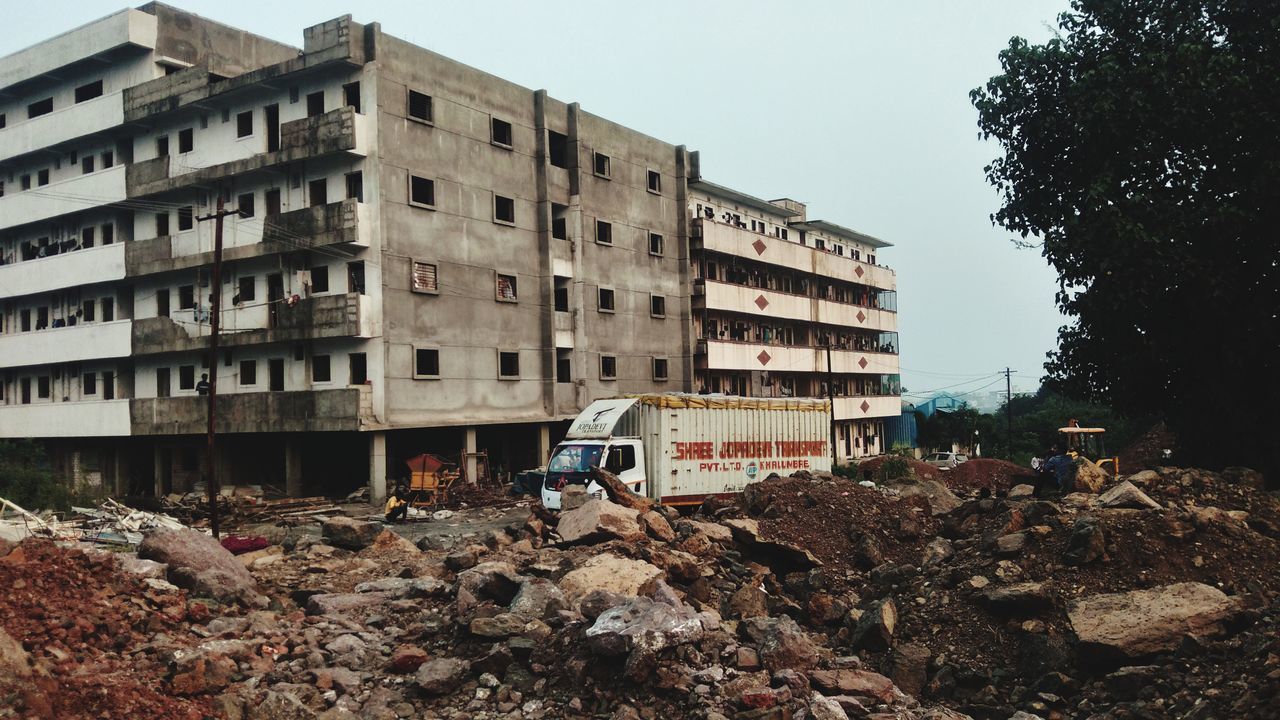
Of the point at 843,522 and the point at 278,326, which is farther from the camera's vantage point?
the point at 278,326

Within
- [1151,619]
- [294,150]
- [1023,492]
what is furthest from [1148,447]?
[294,150]

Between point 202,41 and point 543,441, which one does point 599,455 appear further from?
point 202,41

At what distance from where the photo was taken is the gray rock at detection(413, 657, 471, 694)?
9977 millimetres

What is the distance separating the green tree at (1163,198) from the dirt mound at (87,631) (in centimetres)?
1749

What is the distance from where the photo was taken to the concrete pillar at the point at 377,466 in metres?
31.6

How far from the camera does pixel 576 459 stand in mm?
23000

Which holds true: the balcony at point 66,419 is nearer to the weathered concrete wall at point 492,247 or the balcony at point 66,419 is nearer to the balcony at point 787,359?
the weathered concrete wall at point 492,247

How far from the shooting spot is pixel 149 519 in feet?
65.2

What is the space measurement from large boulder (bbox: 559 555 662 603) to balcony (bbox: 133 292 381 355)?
20050 mm

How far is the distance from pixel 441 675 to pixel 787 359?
148ft

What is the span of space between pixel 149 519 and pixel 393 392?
12322 millimetres

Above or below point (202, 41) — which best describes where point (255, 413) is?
below

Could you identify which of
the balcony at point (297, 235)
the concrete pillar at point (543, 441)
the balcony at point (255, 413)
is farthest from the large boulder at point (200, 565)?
the concrete pillar at point (543, 441)

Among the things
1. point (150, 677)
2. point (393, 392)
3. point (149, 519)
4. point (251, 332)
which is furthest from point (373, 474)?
point (150, 677)
